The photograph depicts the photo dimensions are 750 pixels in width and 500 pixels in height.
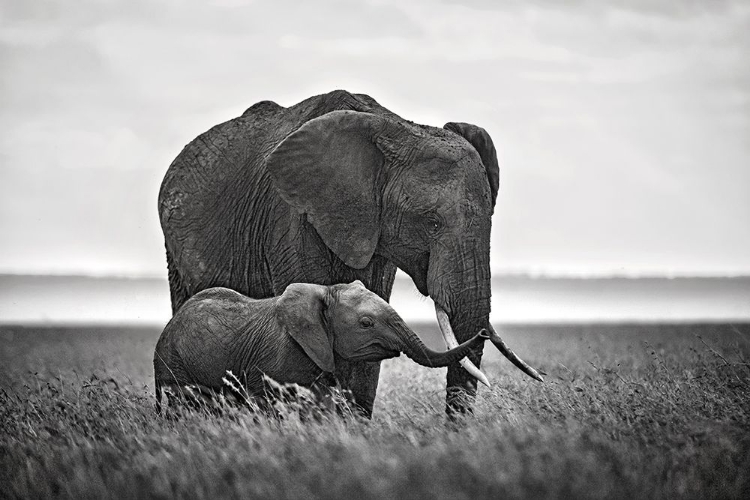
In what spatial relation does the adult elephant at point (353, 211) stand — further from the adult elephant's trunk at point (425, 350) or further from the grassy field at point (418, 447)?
the grassy field at point (418, 447)

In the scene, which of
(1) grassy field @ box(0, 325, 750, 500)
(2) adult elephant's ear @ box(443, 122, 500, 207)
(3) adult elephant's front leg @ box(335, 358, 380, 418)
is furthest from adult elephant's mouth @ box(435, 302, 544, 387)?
(2) adult elephant's ear @ box(443, 122, 500, 207)

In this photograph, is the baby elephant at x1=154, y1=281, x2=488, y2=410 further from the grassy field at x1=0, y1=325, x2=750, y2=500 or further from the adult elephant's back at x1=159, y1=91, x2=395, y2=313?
the adult elephant's back at x1=159, y1=91, x2=395, y2=313

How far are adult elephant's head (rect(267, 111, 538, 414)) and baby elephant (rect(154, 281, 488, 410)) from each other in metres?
0.75

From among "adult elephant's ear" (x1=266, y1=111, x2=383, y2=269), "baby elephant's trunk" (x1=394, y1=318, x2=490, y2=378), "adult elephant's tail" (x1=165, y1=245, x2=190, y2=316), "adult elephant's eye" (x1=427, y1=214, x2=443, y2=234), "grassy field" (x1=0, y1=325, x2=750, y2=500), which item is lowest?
"grassy field" (x1=0, y1=325, x2=750, y2=500)

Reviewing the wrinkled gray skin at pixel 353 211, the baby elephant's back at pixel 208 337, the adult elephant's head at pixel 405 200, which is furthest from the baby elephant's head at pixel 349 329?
the adult elephant's head at pixel 405 200

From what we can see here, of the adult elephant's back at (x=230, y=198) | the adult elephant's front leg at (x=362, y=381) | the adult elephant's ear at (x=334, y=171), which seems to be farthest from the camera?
the adult elephant's back at (x=230, y=198)

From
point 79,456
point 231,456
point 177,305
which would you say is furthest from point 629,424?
point 177,305

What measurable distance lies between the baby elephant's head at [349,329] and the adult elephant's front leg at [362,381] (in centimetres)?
75

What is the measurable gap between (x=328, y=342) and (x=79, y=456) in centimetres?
241

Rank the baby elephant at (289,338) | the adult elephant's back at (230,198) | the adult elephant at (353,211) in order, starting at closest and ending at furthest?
the baby elephant at (289,338)
the adult elephant at (353,211)
the adult elephant's back at (230,198)

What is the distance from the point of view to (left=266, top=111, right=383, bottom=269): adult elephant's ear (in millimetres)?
14281

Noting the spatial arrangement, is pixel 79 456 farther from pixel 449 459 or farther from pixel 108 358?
pixel 108 358

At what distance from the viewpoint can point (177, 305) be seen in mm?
16500

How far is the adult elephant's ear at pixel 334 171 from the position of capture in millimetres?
14281
